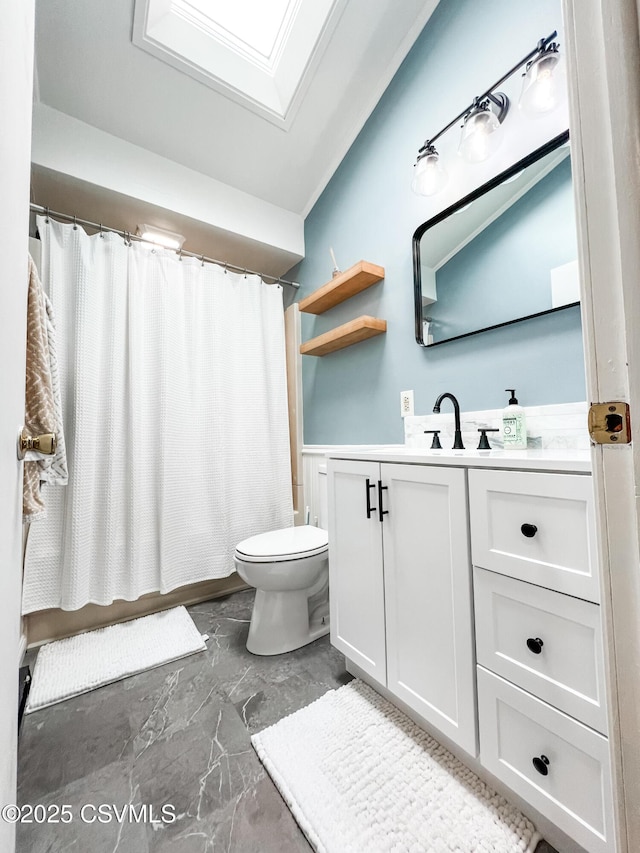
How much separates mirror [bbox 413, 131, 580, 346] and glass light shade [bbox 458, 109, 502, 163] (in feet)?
0.38

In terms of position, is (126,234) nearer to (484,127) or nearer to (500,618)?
(484,127)

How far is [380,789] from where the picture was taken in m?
0.86

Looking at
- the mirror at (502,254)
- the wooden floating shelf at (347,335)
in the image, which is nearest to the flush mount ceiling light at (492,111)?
the mirror at (502,254)

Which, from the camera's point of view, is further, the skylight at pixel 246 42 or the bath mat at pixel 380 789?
the skylight at pixel 246 42

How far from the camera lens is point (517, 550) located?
747 mm

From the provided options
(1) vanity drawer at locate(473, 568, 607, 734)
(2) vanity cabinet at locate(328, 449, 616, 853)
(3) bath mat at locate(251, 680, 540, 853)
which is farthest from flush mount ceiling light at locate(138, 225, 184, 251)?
(3) bath mat at locate(251, 680, 540, 853)

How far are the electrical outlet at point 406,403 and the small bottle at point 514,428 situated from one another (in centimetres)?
45

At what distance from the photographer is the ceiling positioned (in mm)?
1367

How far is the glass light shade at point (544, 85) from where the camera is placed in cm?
104

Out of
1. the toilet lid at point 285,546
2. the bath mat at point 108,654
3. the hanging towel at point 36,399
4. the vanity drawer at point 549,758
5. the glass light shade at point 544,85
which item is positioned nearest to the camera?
the vanity drawer at point 549,758

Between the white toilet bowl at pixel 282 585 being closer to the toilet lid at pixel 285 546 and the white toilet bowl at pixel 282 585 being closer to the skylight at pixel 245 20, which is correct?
the toilet lid at pixel 285 546

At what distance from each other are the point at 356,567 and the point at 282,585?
40 centimetres

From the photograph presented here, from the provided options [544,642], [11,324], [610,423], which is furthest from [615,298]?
[11,324]

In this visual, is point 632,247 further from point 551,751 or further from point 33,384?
point 33,384
